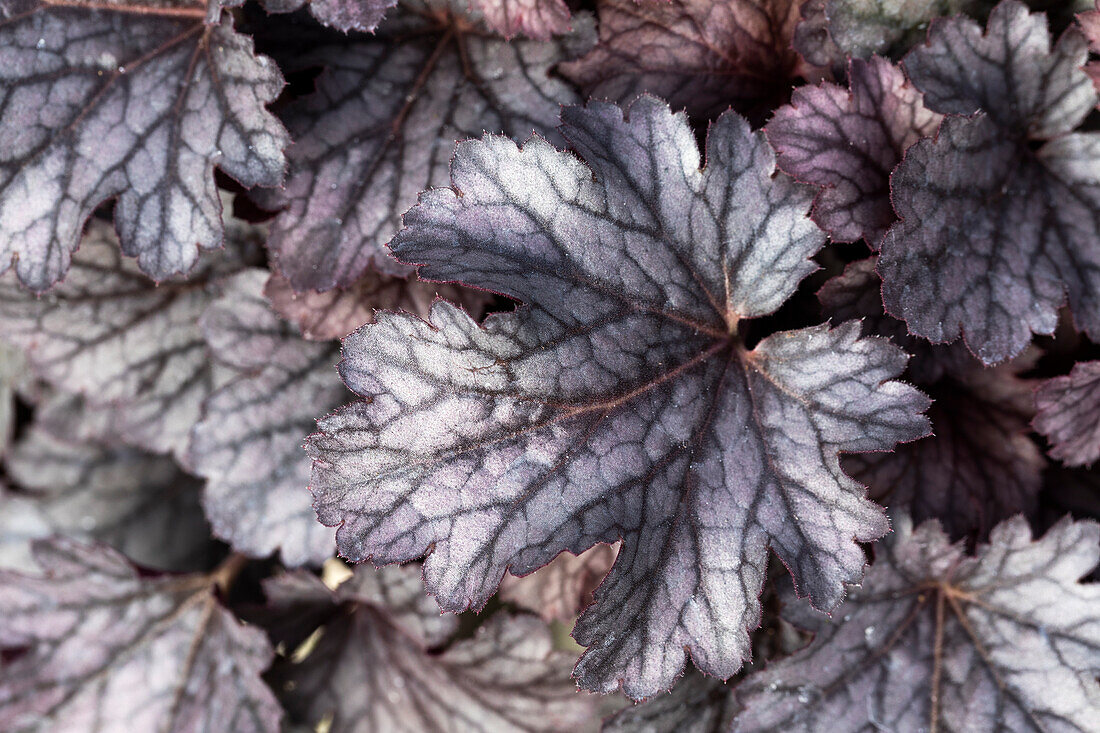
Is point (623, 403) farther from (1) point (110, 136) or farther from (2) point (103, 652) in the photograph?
(2) point (103, 652)

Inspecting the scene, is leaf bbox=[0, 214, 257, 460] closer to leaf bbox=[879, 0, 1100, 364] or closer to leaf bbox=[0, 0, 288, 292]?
leaf bbox=[0, 0, 288, 292]

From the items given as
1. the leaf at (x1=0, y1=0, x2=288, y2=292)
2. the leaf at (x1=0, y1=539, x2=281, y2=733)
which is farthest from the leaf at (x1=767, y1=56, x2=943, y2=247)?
the leaf at (x1=0, y1=539, x2=281, y2=733)

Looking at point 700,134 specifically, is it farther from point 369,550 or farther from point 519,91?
point 369,550

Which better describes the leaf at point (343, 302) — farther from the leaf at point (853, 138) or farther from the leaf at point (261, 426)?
the leaf at point (853, 138)

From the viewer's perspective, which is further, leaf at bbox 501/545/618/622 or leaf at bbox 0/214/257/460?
leaf at bbox 0/214/257/460

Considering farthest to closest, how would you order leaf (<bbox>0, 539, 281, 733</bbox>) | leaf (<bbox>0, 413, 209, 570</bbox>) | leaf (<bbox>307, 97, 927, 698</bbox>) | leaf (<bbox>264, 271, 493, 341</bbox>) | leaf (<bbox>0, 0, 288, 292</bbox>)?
leaf (<bbox>0, 413, 209, 570</bbox>) → leaf (<bbox>0, 539, 281, 733</bbox>) → leaf (<bbox>264, 271, 493, 341</bbox>) → leaf (<bbox>0, 0, 288, 292</bbox>) → leaf (<bbox>307, 97, 927, 698</bbox>)

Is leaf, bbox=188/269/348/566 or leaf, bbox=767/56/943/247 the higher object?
leaf, bbox=767/56/943/247

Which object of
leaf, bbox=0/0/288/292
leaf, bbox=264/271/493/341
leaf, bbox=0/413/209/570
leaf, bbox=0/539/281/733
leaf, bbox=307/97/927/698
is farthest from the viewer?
leaf, bbox=0/413/209/570
